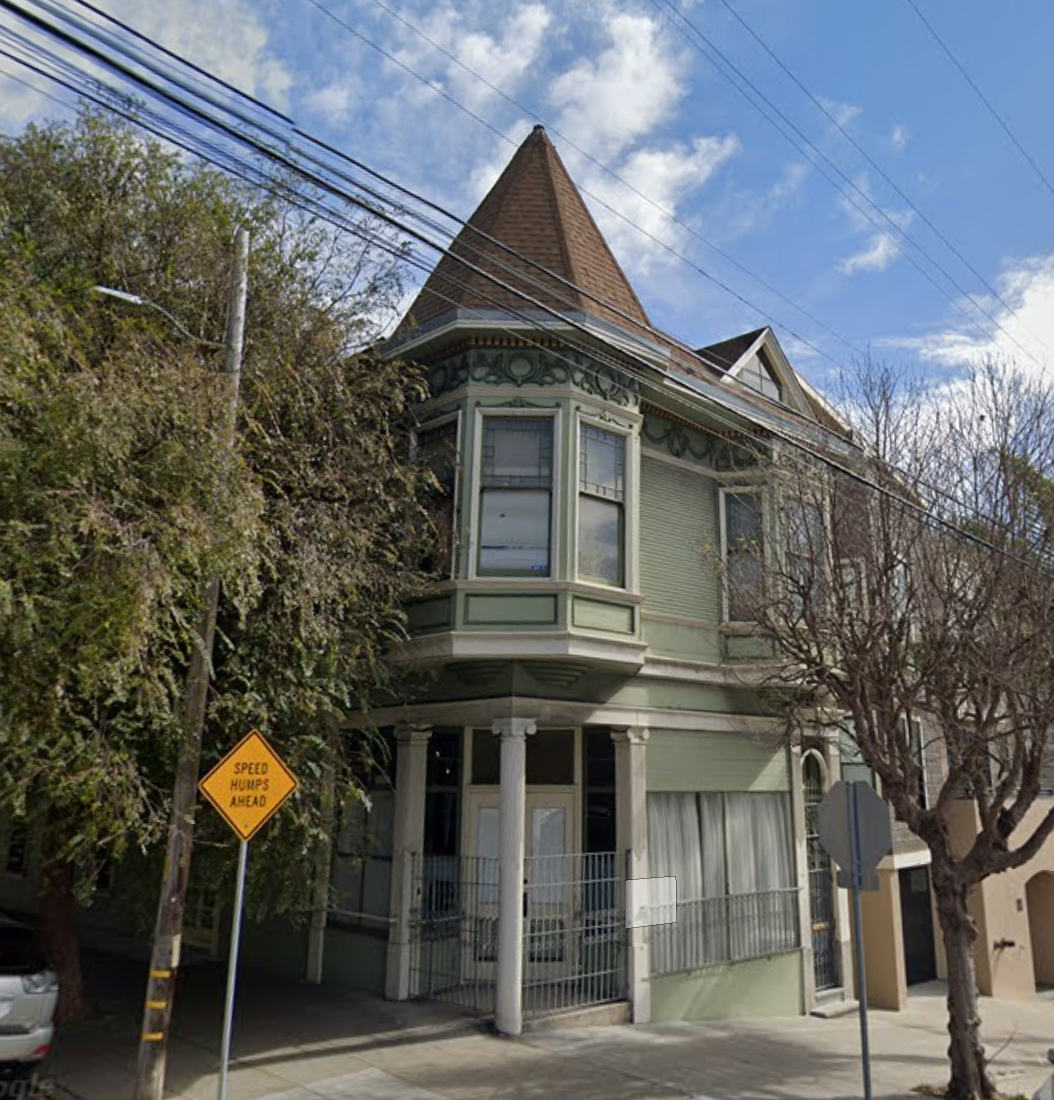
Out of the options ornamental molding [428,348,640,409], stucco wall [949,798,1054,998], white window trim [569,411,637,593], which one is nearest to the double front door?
white window trim [569,411,637,593]

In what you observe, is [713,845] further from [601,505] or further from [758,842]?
[601,505]

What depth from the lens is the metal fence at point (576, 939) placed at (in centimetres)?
1162

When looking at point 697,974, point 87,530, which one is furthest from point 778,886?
point 87,530

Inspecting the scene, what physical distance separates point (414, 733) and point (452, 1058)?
13.3 feet

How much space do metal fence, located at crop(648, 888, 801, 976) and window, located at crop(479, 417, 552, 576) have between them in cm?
503

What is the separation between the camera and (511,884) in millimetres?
11055

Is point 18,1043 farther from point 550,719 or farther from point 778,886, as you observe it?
point 778,886

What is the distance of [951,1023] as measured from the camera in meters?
10.1

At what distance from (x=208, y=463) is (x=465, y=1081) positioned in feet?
20.8

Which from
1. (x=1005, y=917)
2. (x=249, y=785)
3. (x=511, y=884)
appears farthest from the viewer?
(x=1005, y=917)

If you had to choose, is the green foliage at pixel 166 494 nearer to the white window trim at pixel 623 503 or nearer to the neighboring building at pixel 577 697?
the neighboring building at pixel 577 697

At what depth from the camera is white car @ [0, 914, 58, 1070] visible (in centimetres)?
799

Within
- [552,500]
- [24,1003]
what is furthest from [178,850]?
[552,500]

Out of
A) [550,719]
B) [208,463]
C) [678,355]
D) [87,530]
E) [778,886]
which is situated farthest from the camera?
[678,355]
